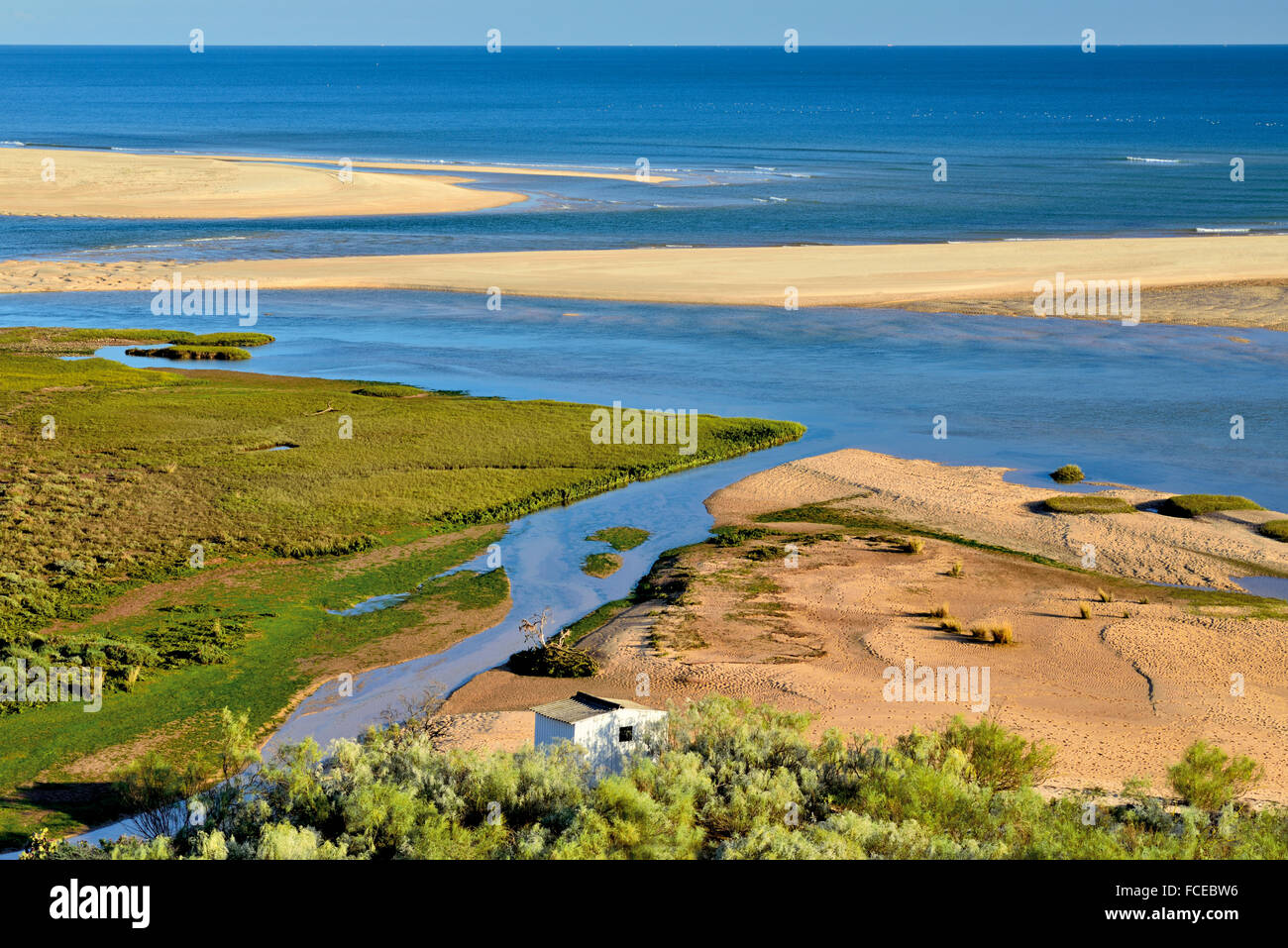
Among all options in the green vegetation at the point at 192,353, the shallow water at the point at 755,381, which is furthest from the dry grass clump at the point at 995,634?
the green vegetation at the point at 192,353

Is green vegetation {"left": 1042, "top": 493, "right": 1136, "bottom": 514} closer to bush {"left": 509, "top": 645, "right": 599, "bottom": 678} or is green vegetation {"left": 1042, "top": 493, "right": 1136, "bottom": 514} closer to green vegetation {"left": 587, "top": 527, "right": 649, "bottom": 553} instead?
green vegetation {"left": 587, "top": 527, "right": 649, "bottom": 553}

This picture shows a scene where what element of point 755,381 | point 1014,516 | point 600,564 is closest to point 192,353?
point 755,381

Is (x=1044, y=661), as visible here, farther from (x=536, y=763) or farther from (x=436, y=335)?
(x=436, y=335)

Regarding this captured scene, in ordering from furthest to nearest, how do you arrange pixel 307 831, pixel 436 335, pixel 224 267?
pixel 224 267
pixel 436 335
pixel 307 831

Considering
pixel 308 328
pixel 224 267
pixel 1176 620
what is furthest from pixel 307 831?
pixel 224 267

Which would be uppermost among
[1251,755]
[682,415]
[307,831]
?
[682,415]

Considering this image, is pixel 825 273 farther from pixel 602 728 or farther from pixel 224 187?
pixel 602 728
